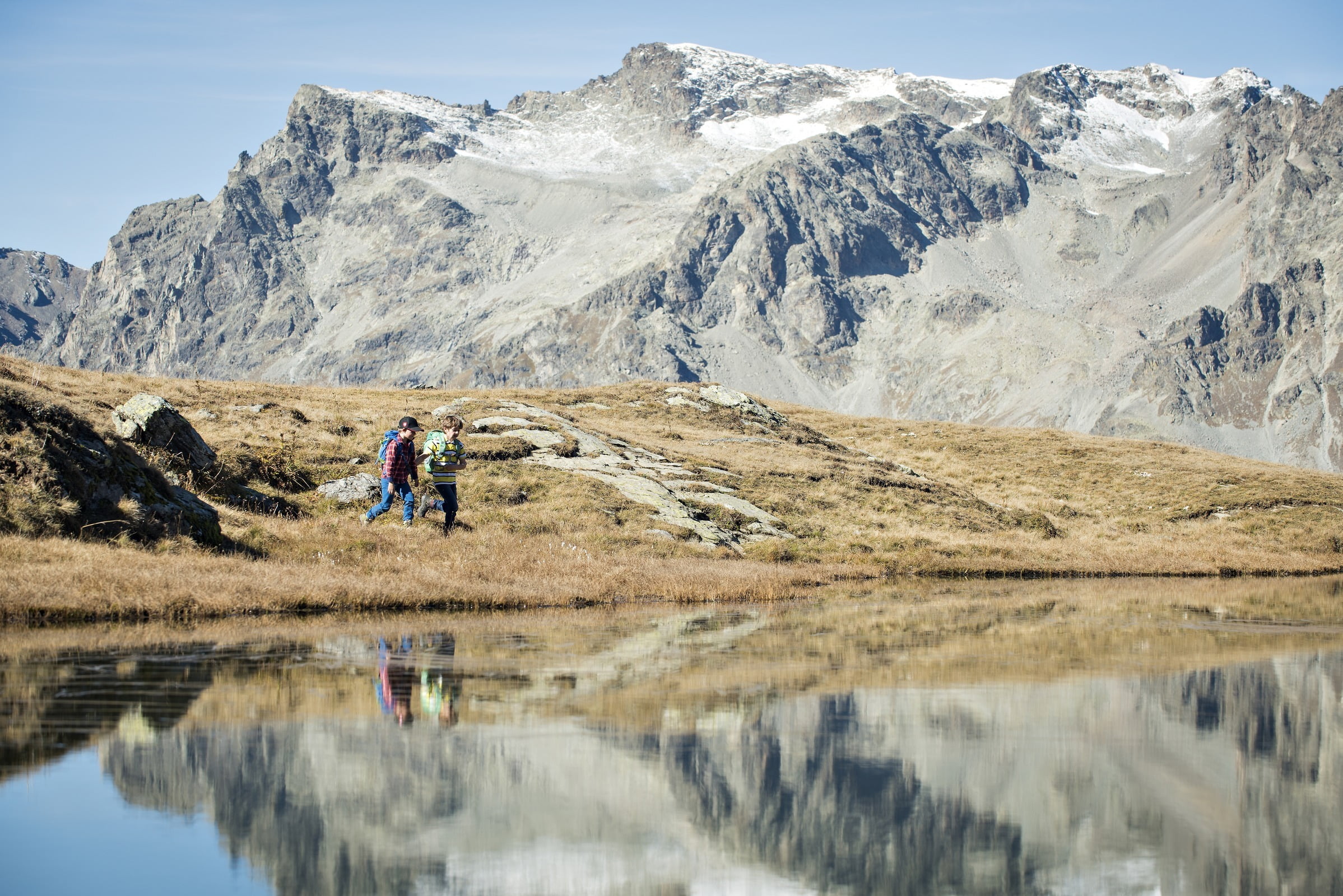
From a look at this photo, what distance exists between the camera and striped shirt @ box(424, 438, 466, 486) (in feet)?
88.9

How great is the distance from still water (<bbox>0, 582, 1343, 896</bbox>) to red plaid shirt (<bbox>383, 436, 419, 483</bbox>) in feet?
34.0

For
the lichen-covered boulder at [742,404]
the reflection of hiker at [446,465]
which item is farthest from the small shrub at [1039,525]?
the reflection of hiker at [446,465]

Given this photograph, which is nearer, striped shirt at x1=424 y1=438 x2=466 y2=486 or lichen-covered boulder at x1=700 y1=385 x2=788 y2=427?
striped shirt at x1=424 y1=438 x2=466 y2=486

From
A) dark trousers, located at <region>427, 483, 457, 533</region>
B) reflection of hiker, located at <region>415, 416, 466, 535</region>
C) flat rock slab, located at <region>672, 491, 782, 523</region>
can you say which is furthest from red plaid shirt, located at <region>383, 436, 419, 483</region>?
flat rock slab, located at <region>672, 491, 782, 523</region>

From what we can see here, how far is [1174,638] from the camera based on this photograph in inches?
778

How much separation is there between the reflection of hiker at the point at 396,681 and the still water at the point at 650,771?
70mm

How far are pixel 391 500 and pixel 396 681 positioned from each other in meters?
14.3

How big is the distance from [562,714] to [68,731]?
461 centimetres

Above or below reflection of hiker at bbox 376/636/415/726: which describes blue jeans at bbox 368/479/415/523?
above

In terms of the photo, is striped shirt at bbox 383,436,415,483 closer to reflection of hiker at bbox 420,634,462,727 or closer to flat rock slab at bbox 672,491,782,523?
flat rock slab at bbox 672,491,782,523

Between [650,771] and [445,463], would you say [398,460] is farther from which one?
[650,771]

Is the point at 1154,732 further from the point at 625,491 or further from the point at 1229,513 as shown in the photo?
the point at 1229,513

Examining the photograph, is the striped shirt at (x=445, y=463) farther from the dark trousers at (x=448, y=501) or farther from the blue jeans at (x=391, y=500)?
the blue jeans at (x=391, y=500)

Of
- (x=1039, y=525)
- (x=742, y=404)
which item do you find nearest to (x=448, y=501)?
(x=1039, y=525)
